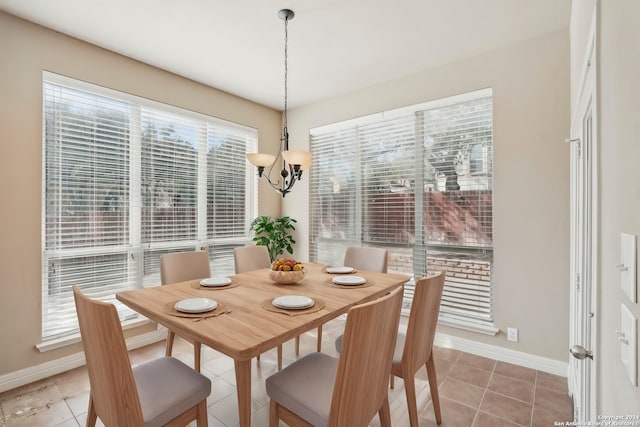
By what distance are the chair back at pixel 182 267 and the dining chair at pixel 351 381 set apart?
145 centimetres

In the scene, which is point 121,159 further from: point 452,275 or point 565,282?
point 565,282

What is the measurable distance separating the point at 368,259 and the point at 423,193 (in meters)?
0.96

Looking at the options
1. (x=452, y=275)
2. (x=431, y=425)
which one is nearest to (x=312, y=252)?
(x=452, y=275)

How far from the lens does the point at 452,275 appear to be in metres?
3.06

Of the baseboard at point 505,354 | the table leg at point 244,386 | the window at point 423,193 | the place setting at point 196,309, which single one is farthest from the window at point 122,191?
the baseboard at point 505,354

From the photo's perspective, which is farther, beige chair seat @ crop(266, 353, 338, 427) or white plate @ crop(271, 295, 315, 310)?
white plate @ crop(271, 295, 315, 310)

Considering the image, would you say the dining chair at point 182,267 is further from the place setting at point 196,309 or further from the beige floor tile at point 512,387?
the beige floor tile at point 512,387

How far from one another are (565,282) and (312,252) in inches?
109

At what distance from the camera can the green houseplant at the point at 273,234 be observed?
4.02m

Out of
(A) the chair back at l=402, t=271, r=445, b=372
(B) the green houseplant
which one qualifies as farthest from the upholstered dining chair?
(B) the green houseplant

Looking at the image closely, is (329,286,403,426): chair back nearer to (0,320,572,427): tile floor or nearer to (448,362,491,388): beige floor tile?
(0,320,572,427): tile floor

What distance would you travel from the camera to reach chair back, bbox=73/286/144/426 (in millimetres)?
1133

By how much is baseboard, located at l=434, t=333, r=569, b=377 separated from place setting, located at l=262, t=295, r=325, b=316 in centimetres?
197
